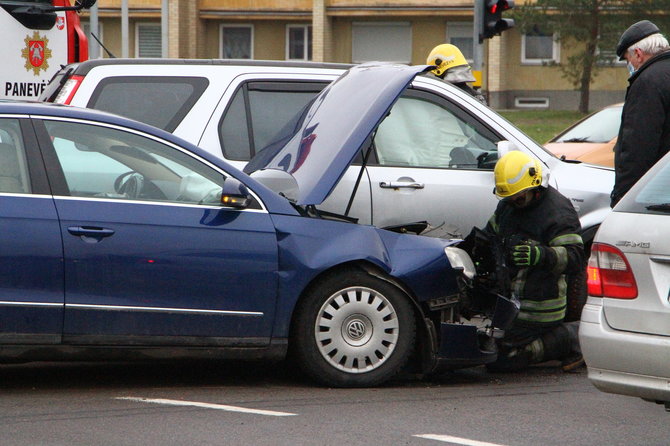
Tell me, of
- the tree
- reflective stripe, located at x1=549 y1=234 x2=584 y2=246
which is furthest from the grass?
reflective stripe, located at x1=549 y1=234 x2=584 y2=246

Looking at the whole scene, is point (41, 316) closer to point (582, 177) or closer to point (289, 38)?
point (582, 177)

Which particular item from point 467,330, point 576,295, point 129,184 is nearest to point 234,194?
point 129,184

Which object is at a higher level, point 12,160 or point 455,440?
point 12,160

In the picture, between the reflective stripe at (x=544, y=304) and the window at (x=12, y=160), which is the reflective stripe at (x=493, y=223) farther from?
the window at (x=12, y=160)

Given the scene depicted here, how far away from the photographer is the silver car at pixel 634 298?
189 inches

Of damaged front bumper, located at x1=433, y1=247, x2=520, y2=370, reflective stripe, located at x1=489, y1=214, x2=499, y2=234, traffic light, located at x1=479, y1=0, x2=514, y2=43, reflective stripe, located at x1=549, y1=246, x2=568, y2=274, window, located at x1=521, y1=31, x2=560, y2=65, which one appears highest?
window, located at x1=521, y1=31, x2=560, y2=65

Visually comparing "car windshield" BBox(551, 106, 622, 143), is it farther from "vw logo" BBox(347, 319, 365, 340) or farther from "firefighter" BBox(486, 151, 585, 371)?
"vw logo" BBox(347, 319, 365, 340)

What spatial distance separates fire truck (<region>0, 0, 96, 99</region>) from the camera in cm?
1144

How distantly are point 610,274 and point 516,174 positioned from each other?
2.02m

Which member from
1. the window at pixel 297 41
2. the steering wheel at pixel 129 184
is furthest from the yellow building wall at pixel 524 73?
the steering wheel at pixel 129 184

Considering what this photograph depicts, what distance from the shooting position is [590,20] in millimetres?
34781

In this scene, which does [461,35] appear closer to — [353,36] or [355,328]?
[353,36]

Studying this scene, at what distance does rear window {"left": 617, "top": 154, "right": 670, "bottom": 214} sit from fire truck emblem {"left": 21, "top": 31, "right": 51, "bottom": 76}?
7.84 m

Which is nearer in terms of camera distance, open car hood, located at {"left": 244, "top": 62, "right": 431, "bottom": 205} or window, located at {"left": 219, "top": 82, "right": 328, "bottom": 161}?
open car hood, located at {"left": 244, "top": 62, "right": 431, "bottom": 205}
